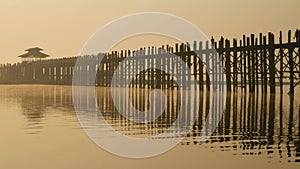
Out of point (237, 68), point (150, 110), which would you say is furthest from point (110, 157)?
point (237, 68)

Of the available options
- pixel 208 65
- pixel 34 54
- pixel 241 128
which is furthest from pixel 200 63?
pixel 34 54

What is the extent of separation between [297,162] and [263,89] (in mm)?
21353

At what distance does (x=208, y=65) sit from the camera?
115 feet

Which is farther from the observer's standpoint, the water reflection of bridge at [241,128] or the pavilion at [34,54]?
the pavilion at [34,54]

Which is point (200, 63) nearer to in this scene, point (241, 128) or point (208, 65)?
point (208, 65)

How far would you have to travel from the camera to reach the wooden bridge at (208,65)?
29.1m

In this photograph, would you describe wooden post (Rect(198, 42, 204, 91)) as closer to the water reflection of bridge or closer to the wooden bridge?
the wooden bridge

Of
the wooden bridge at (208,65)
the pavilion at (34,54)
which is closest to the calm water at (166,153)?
the wooden bridge at (208,65)

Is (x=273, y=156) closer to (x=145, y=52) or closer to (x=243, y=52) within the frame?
(x=243, y=52)

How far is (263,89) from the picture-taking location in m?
30.0

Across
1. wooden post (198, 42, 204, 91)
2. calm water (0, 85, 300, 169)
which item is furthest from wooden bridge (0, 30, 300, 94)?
calm water (0, 85, 300, 169)

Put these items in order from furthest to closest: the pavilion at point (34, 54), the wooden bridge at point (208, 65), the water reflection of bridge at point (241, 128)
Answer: the pavilion at point (34, 54)
the wooden bridge at point (208, 65)
the water reflection of bridge at point (241, 128)

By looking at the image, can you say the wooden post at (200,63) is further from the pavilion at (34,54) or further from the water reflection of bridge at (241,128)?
the pavilion at (34,54)

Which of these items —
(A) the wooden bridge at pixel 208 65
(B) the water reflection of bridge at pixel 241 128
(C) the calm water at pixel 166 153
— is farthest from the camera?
(A) the wooden bridge at pixel 208 65
